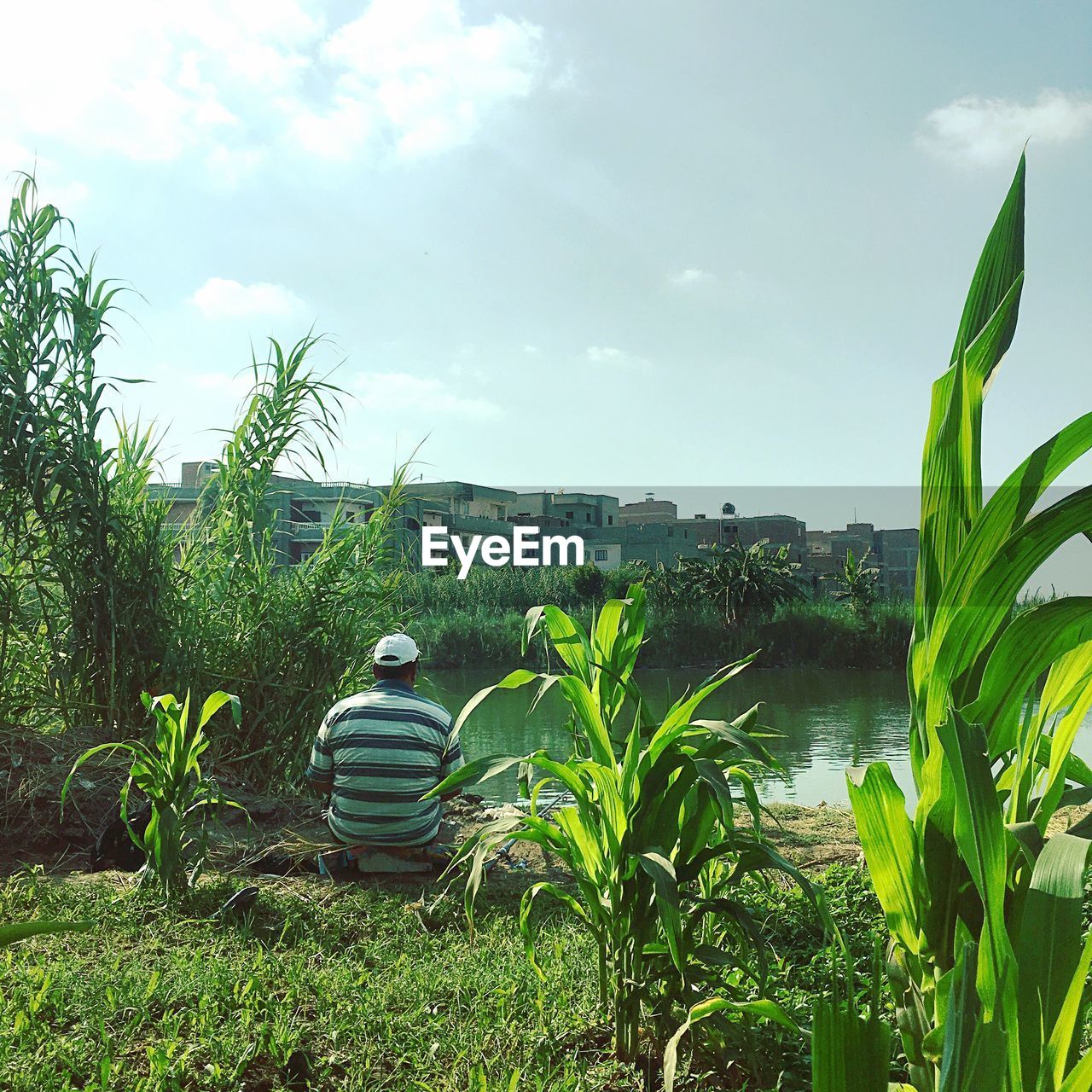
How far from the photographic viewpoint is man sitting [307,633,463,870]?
3.38m

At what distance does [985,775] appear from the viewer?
1.12 meters

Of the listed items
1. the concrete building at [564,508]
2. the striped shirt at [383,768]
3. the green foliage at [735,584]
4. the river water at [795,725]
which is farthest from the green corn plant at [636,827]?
the concrete building at [564,508]

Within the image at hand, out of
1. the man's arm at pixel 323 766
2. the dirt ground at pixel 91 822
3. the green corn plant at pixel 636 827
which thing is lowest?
the dirt ground at pixel 91 822

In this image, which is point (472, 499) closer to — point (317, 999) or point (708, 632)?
point (708, 632)

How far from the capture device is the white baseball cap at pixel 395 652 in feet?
11.7

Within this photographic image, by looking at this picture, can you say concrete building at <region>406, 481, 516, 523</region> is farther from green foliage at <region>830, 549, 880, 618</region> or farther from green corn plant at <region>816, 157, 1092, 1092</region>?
green corn plant at <region>816, 157, 1092, 1092</region>

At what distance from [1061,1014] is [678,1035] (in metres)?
0.68

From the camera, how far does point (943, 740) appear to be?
3.66 ft

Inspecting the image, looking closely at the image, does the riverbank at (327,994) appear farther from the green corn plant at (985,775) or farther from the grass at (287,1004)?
the green corn plant at (985,775)

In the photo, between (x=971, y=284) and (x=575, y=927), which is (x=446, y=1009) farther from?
(x=971, y=284)

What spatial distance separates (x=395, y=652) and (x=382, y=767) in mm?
433

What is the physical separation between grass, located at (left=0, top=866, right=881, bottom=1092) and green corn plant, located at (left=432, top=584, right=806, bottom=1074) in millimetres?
172

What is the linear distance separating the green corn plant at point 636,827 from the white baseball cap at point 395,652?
1599mm

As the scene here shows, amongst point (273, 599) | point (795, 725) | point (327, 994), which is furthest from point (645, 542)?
point (327, 994)
